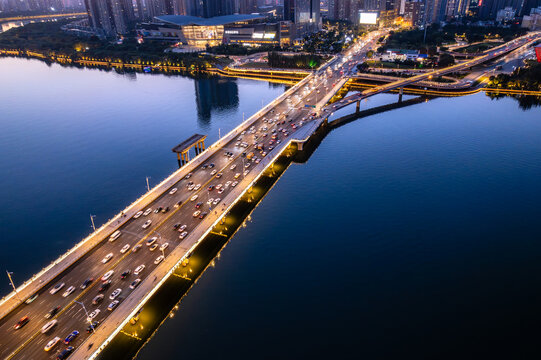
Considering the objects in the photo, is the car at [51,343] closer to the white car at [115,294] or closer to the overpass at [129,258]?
the overpass at [129,258]

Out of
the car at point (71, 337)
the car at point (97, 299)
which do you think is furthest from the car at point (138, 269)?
the car at point (71, 337)

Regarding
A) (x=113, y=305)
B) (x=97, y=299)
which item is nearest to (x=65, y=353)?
(x=113, y=305)

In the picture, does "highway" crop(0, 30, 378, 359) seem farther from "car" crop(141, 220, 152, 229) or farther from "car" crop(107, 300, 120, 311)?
"car" crop(107, 300, 120, 311)

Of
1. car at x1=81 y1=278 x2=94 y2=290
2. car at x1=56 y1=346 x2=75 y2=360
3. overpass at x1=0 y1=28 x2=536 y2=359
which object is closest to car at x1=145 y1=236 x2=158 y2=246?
overpass at x1=0 y1=28 x2=536 y2=359

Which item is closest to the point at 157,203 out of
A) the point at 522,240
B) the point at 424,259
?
the point at 424,259

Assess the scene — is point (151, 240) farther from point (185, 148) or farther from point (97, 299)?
point (185, 148)
